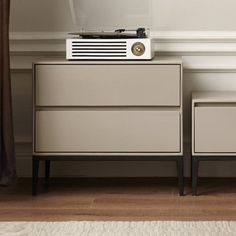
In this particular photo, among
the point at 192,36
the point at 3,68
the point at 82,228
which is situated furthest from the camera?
the point at 192,36

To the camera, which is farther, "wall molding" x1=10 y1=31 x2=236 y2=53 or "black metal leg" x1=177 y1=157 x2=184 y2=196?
"wall molding" x1=10 y1=31 x2=236 y2=53

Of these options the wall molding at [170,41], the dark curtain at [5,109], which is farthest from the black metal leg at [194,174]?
the dark curtain at [5,109]

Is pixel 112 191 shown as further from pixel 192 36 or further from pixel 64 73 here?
pixel 192 36

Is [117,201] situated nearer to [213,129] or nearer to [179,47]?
[213,129]

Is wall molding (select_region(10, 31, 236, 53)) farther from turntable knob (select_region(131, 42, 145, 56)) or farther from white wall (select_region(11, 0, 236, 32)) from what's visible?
turntable knob (select_region(131, 42, 145, 56))

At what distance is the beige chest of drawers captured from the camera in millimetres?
2570

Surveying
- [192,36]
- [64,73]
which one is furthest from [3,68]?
[192,36]

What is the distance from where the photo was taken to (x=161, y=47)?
291 cm

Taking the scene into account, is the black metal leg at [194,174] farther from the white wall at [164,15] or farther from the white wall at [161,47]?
the white wall at [164,15]

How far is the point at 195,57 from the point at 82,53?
0.58 m

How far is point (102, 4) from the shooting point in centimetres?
290

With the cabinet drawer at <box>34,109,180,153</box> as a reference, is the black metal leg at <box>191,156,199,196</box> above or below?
below

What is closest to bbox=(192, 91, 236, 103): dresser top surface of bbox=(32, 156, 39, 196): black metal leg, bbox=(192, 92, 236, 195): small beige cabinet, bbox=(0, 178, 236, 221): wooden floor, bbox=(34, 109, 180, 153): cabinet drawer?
bbox=(192, 92, 236, 195): small beige cabinet

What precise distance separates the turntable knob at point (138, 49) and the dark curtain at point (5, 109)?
1.67 feet
